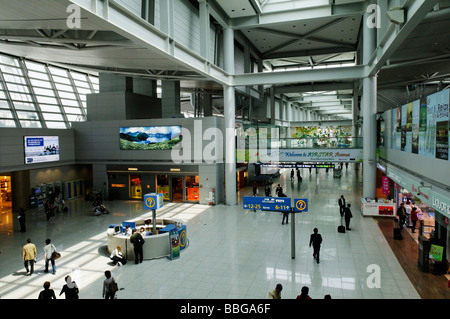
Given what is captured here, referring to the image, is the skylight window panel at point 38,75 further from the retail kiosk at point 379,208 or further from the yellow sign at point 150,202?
the retail kiosk at point 379,208

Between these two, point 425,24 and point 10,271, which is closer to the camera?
point 10,271

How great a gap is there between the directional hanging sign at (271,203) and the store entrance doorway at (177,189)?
12832 mm

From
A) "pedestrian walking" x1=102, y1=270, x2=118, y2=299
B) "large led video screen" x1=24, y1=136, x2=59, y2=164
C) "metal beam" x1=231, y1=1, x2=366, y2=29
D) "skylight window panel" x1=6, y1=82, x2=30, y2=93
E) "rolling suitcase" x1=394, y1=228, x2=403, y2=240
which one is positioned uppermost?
"metal beam" x1=231, y1=1, x2=366, y2=29

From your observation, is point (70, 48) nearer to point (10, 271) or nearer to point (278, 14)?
point (10, 271)

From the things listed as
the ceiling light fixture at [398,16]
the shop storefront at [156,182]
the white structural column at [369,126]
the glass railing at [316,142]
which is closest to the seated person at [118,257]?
the ceiling light fixture at [398,16]

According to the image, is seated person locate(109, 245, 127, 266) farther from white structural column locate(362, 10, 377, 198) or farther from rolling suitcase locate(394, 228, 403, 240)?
white structural column locate(362, 10, 377, 198)

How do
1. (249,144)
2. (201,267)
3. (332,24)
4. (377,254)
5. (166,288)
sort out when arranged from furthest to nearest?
(249,144)
(332,24)
(377,254)
(201,267)
(166,288)

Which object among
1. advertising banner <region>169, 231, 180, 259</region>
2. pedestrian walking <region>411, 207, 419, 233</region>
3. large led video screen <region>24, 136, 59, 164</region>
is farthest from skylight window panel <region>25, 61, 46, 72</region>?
pedestrian walking <region>411, 207, 419, 233</region>

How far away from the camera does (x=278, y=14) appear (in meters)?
20.2

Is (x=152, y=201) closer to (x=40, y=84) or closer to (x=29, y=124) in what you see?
(x=29, y=124)

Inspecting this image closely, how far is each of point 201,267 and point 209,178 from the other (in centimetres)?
1194

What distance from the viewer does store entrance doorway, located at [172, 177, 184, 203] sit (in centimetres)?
2422

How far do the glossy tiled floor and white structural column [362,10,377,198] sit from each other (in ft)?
7.73
